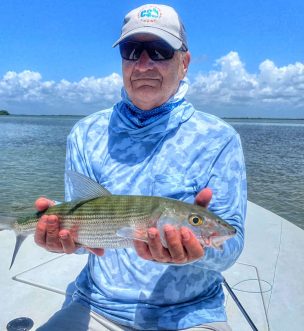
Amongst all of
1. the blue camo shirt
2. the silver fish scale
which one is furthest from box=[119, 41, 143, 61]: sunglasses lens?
the silver fish scale

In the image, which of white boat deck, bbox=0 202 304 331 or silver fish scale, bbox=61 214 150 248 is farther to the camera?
white boat deck, bbox=0 202 304 331

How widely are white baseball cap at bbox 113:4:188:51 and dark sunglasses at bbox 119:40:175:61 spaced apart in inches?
2.3

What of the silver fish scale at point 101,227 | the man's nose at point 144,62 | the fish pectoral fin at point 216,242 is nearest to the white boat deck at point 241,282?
the silver fish scale at point 101,227

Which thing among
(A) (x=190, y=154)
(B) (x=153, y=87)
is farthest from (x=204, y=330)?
(B) (x=153, y=87)

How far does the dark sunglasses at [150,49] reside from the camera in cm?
306

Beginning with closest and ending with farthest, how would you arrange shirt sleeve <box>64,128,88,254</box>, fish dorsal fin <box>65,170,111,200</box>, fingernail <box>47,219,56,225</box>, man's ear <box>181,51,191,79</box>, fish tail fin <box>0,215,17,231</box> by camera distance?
fingernail <box>47,219,56,225</box>
fish dorsal fin <box>65,170,111,200</box>
fish tail fin <box>0,215,17,231</box>
shirt sleeve <box>64,128,88,254</box>
man's ear <box>181,51,191,79</box>

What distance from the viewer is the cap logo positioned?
3.06 meters

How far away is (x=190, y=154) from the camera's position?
3.00m

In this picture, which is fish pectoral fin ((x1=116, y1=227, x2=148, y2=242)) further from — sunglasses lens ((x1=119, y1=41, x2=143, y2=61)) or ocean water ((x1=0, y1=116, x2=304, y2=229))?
ocean water ((x1=0, y1=116, x2=304, y2=229))

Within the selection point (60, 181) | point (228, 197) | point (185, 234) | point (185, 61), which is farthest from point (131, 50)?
point (60, 181)

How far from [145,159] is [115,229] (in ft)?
2.38

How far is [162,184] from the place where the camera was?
9.73 ft

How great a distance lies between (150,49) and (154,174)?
0.99 meters

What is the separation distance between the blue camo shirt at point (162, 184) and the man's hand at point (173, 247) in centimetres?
32
